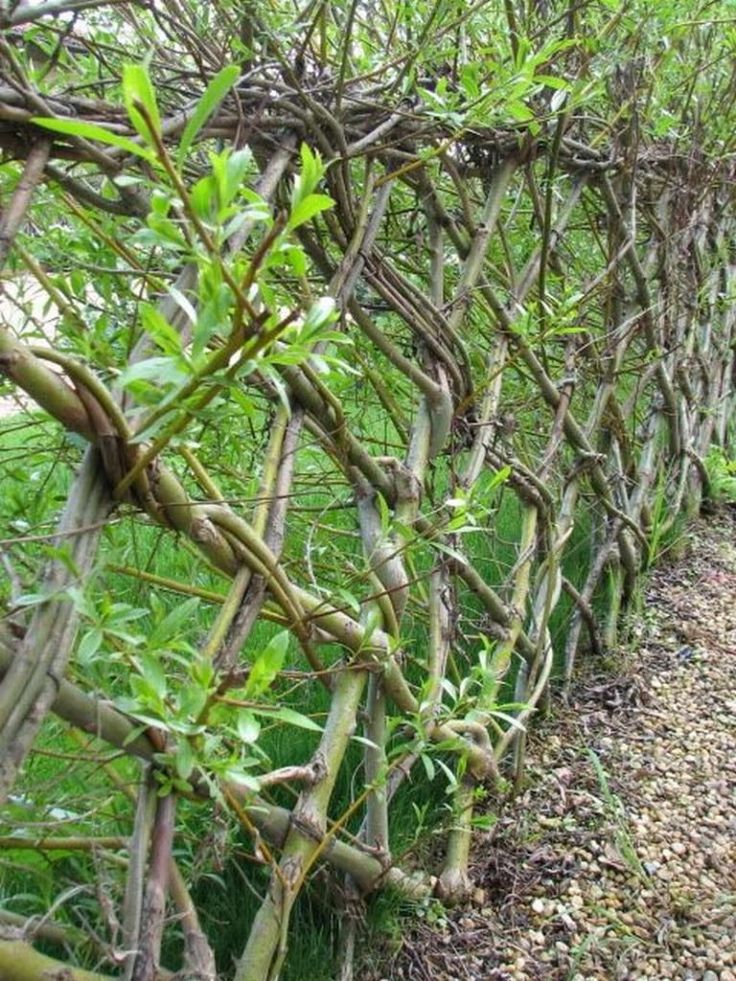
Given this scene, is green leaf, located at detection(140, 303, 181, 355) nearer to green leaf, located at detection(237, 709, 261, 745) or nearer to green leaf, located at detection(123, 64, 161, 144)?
green leaf, located at detection(123, 64, 161, 144)

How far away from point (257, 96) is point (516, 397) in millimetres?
1237

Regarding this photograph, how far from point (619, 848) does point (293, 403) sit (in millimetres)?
1177

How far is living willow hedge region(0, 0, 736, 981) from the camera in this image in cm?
85

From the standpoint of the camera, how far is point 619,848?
73.9 inches

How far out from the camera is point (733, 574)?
10.6 ft

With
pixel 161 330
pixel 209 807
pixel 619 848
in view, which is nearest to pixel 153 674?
pixel 161 330

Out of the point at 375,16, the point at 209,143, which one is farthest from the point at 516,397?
the point at 209,143

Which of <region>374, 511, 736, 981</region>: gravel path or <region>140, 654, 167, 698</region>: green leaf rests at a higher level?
<region>140, 654, 167, 698</region>: green leaf

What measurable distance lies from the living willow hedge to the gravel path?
110 mm

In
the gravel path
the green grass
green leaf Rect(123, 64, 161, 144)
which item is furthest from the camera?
the gravel path

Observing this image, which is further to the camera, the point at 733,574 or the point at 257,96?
the point at 733,574

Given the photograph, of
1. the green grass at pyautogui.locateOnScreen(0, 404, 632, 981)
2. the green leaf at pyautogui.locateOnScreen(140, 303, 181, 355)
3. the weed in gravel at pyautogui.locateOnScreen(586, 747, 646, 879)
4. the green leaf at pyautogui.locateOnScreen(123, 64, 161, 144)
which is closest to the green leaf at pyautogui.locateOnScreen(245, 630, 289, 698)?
the green grass at pyautogui.locateOnScreen(0, 404, 632, 981)

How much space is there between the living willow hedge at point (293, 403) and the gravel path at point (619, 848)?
0.11 meters

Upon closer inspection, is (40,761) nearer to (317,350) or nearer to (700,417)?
(317,350)
